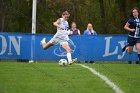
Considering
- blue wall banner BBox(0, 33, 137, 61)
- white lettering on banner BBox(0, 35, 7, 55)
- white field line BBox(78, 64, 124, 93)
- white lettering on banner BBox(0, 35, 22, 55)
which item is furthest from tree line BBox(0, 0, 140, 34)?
white field line BBox(78, 64, 124, 93)

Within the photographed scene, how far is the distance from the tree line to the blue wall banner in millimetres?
19306

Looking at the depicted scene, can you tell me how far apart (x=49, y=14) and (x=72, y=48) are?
1155 inches

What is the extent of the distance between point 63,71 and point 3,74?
5.56ft

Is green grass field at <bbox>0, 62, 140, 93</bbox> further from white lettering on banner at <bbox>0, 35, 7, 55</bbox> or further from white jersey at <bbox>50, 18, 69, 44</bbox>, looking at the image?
white lettering on banner at <bbox>0, 35, 7, 55</bbox>

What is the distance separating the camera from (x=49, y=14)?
49.0m

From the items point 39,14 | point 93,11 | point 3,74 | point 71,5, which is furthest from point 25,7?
point 3,74

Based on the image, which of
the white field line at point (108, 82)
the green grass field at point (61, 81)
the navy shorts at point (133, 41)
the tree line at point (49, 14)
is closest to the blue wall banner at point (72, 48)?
the navy shorts at point (133, 41)

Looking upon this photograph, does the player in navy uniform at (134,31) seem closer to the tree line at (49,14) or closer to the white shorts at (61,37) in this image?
the white shorts at (61,37)

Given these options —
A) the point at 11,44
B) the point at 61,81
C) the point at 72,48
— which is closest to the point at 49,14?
the point at 72,48

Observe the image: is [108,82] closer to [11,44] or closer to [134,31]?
[134,31]

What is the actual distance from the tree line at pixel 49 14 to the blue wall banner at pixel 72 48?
19306 mm

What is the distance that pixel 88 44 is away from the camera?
20.2 meters

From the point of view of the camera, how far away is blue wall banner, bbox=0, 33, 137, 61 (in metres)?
19.6

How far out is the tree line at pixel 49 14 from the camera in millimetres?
43019
